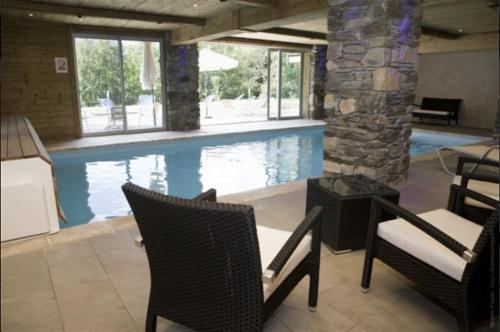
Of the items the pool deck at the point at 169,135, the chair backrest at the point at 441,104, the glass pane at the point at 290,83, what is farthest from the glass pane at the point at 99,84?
the chair backrest at the point at 441,104

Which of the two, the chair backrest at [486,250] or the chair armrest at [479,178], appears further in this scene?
the chair armrest at [479,178]

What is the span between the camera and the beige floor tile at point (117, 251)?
218 cm

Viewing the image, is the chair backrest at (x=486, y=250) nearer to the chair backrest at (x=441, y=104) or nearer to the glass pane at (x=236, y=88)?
the chair backrest at (x=441, y=104)

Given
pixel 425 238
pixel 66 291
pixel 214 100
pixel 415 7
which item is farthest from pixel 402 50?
pixel 214 100

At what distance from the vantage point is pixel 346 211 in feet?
7.36

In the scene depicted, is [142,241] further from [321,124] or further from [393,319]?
[321,124]

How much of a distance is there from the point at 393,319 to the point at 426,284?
0.27 m

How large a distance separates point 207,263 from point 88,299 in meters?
0.93

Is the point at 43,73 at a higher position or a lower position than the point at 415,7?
lower

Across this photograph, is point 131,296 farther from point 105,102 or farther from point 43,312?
point 105,102

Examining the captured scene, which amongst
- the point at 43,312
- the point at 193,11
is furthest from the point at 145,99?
the point at 43,312

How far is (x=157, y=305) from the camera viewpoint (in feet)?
4.84

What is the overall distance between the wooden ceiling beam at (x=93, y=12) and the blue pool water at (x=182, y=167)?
2.25 meters

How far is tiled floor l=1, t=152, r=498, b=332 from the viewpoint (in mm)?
1666
